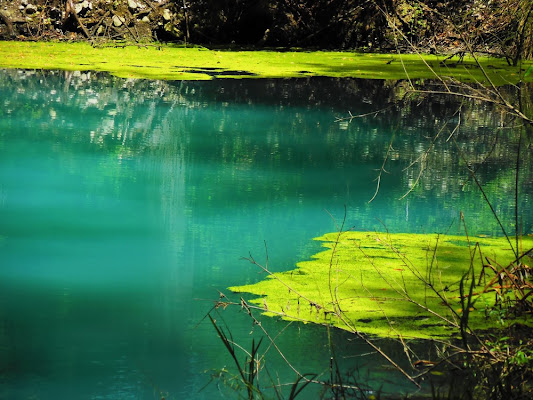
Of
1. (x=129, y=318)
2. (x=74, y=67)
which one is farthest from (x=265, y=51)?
(x=129, y=318)

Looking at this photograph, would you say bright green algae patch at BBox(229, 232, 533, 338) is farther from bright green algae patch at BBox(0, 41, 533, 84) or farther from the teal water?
bright green algae patch at BBox(0, 41, 533, 84)

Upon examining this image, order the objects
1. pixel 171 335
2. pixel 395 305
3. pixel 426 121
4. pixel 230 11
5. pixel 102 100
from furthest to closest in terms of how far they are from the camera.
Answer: pixel 230 11 < pixel 102 100 < pixel 426 121 < pixel 395 305 < pixel 171 335

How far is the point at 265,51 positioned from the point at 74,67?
3.66m

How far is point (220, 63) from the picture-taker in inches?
475

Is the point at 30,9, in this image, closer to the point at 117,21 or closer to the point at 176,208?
the point at 117,21

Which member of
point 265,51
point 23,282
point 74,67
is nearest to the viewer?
point 23,282

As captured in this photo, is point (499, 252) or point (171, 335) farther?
point (499, 252)

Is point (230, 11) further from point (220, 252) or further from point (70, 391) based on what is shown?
point (70, 391)

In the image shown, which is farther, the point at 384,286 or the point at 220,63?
the point at 220,63

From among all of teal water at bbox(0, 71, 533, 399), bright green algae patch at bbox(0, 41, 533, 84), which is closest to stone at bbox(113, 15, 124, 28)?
bright green algae patch at bbox(0, 41, 533, 84)

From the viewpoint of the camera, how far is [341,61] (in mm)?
12812

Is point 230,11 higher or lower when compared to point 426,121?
higher

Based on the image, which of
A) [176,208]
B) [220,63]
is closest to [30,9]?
[220,63]

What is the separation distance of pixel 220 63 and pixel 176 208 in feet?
24.4
